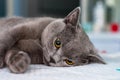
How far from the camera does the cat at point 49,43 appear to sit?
1182 mm

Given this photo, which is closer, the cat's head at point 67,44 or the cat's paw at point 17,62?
the cat's paw at point 17,62

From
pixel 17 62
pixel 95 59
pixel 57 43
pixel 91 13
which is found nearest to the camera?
pixel 17 62

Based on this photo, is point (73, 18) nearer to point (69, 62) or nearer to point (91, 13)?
point (69, 62)

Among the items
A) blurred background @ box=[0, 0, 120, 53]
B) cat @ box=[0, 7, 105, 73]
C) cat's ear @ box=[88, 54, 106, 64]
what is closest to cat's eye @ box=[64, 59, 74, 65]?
cat @ box=[0, 7, 105, 73]

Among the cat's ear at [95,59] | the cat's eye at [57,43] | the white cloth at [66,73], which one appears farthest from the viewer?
the cat's ear at [95,59]

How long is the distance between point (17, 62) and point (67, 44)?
24cm

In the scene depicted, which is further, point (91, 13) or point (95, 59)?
point (91, 13)

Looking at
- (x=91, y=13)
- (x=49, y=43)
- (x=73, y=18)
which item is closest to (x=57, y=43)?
(x=49, y=43)

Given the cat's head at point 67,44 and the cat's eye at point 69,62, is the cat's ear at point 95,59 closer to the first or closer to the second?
the cat's head at point 67,44

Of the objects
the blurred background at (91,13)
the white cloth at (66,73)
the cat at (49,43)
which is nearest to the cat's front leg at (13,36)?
the cat at (49,43)

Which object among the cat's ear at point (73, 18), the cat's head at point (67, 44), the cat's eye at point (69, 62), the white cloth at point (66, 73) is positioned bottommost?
the white cloth at point (66, 73)

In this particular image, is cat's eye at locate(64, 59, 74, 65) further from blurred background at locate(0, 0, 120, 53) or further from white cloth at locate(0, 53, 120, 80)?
blurred background at locate(0, 0, 120, 53)

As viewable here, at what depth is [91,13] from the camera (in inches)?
133

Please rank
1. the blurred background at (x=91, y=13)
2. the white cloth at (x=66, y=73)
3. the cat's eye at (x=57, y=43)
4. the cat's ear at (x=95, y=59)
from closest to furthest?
the white cloth at (x=66, y=73), the cat's eye at (x=57, y=43), the cat's ear at (x=95, y=59), the blurred background at (x=91, y=13)
